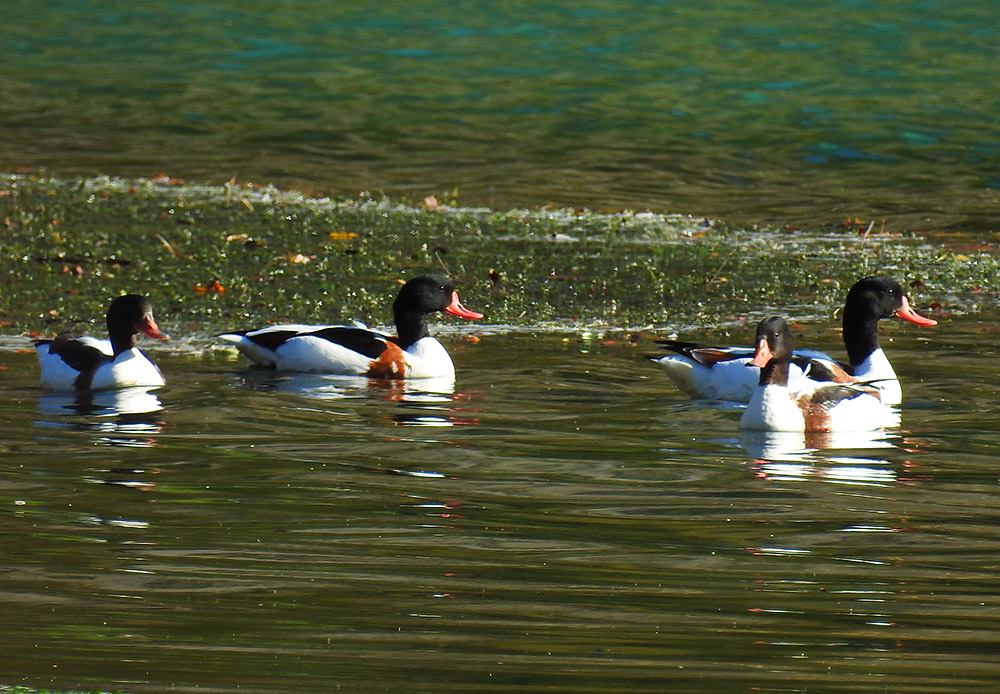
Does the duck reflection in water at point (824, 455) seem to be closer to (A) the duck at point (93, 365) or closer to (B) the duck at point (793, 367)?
(B) the duck at point (793, 367)

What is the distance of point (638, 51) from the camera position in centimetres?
3594

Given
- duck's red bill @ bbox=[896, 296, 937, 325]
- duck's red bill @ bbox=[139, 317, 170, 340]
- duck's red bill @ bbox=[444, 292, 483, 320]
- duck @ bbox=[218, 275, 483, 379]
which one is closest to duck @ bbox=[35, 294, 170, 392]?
duck's red bill @ bbox=[139, 317, 170, 340]

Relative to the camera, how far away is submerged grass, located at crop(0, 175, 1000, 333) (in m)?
14.1

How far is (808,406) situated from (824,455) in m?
0.91

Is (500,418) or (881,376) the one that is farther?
(881,376)

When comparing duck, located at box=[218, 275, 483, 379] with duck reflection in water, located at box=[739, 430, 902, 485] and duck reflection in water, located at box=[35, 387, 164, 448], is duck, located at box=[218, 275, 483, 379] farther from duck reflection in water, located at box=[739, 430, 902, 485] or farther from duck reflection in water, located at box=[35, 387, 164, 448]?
duck reflection in water, located at box=[739, 430, 902, 485]

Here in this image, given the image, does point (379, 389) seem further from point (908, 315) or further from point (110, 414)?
point (908, 315)

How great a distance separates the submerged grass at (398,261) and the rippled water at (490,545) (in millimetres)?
3206

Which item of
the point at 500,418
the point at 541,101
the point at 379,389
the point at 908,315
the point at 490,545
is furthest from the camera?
the point at 541,101

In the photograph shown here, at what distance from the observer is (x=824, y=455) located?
893 cm

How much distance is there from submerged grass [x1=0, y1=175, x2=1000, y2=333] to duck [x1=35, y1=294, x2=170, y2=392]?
6.40 ft

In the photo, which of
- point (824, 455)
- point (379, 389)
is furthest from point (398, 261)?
point (824, 455)

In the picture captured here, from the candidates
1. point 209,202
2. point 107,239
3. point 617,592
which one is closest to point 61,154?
point 209,202

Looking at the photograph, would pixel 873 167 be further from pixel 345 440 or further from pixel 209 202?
pixel 345 440
